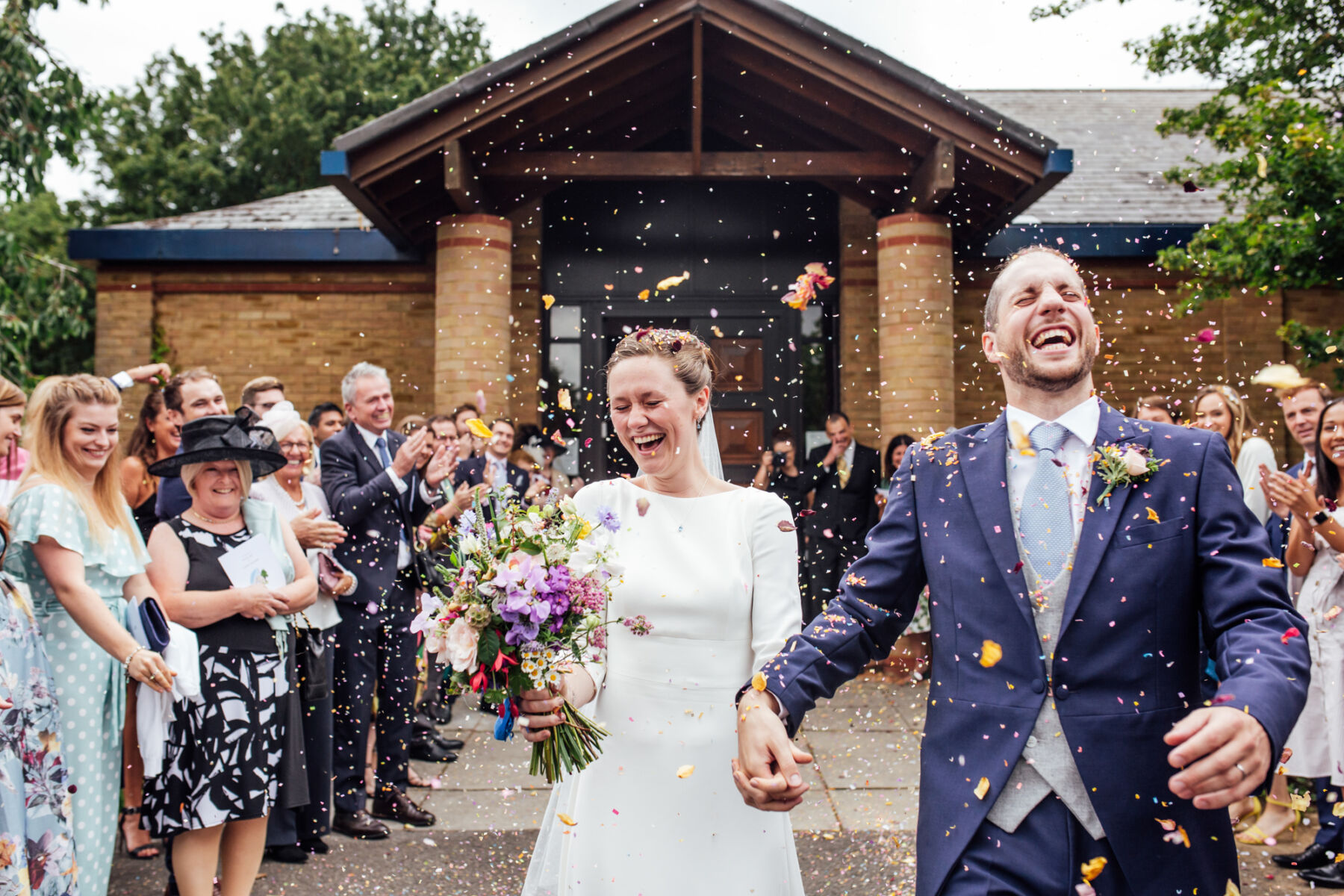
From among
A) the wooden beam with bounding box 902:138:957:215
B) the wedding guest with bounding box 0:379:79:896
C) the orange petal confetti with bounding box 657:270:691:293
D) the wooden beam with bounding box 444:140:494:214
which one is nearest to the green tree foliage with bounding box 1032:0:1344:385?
the wooden beam with bounding box 902:138:957:215

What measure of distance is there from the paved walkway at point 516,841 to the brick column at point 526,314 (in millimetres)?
4738

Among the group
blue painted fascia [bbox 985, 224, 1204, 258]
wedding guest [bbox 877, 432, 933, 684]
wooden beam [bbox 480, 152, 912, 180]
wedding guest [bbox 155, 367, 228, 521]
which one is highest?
wooden beam [bbox 480, 152, 912, 180]

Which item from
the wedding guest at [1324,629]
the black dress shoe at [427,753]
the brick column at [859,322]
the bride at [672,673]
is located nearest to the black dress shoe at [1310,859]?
the wedding guest at [1324,629]

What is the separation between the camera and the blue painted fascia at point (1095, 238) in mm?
10766

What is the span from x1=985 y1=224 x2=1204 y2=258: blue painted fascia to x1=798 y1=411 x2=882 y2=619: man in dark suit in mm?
3038

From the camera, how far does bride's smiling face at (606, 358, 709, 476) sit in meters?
2.96

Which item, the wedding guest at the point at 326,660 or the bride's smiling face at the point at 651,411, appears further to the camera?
the wedding guest at the point at 326,660

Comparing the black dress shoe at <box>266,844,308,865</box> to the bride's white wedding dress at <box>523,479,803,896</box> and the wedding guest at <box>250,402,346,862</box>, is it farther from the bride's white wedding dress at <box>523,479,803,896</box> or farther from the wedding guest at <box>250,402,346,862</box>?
the bride's white wedding dress at <box>523,479,803,896</box>

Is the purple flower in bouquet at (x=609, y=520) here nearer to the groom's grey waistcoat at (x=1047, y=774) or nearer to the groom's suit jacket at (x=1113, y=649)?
the groom's suit jacket at (x=1113, y=649)

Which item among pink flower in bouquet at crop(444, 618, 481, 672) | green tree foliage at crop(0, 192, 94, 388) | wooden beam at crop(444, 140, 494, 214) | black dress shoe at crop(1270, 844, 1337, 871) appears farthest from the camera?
green tree foliage at crop(0, 192, 94, 388)

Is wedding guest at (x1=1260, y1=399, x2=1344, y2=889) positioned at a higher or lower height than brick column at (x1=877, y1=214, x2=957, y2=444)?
lower

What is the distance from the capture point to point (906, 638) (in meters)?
9.34

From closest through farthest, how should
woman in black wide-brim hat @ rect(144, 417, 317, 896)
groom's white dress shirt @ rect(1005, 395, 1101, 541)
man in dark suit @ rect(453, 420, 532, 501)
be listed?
groom's white dress shirt @ rect(1005, 395, 1101, 541) < woman in black wide-brim hat @ rect(144, 417, 317, 896) < man in dark suit @ rect(453, 420, 532, 501)

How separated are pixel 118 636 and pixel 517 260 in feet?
25.6
